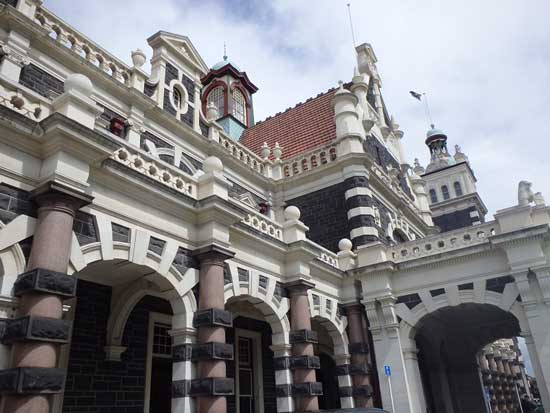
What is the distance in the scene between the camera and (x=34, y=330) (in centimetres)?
632

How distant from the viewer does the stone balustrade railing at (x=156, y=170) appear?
9.02 meters

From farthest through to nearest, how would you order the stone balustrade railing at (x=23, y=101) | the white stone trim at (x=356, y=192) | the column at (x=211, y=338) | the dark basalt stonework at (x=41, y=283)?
1. the white stone trim at (x=356, y=192)
2. the column at (x=211, y=338)
3. the stone balustrade railing at (x=23, y=101)
4. the dark basalt stonework at (x=41, y=283)

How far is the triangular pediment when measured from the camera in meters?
16.2

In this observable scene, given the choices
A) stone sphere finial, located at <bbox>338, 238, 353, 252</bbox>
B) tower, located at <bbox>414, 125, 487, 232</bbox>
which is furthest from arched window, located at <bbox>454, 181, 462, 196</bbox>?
stone sphere finial, located at <bbox>338, 238, 353, 252</bbox>

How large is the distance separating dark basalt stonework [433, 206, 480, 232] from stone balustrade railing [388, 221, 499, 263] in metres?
27.9

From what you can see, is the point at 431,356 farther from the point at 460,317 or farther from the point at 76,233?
the point at 76,233

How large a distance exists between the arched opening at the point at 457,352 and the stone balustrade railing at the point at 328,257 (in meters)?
4.42

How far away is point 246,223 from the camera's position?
11906 mm

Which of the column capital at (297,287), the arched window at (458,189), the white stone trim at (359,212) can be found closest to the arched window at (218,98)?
the white stone trim at (359,212)

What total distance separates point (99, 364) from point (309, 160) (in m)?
12.1

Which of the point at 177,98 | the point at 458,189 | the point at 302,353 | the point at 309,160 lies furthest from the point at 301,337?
the point at 458,189

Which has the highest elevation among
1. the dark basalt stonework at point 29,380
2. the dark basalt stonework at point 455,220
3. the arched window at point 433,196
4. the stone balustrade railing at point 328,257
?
the arched window at point 433,196

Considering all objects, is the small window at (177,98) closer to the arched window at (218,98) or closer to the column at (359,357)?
the column at (359,357)

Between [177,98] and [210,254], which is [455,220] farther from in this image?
[210,254]
